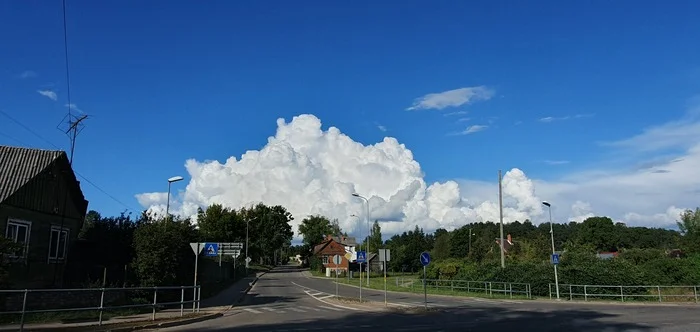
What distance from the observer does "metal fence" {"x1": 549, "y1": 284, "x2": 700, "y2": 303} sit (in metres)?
36.3

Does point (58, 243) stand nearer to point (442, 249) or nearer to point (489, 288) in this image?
point (489, 288)

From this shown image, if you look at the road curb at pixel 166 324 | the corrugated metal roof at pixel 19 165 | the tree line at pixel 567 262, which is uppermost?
the corrugated metal roof at pixel 19 165

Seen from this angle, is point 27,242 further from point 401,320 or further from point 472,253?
point 472,253

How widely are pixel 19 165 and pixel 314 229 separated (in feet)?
366

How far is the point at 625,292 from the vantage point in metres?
37.8

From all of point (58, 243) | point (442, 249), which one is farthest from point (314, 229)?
point (58, 243)

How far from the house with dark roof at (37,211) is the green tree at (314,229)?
107 m

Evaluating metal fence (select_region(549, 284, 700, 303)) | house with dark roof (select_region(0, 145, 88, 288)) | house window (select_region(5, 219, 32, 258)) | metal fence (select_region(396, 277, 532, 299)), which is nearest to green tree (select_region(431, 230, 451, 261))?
metal fence (select_region(396, 277, 532, 299))

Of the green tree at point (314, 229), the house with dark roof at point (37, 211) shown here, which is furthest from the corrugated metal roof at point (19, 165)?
the green tree at point (314, 229)

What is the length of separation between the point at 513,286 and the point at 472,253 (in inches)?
1666

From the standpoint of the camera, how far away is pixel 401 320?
2138 cm

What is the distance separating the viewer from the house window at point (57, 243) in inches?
1073

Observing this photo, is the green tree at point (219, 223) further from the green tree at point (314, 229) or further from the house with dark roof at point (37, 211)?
the house with dark roof at point (37, 211)

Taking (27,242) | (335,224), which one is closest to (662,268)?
(27,242)
